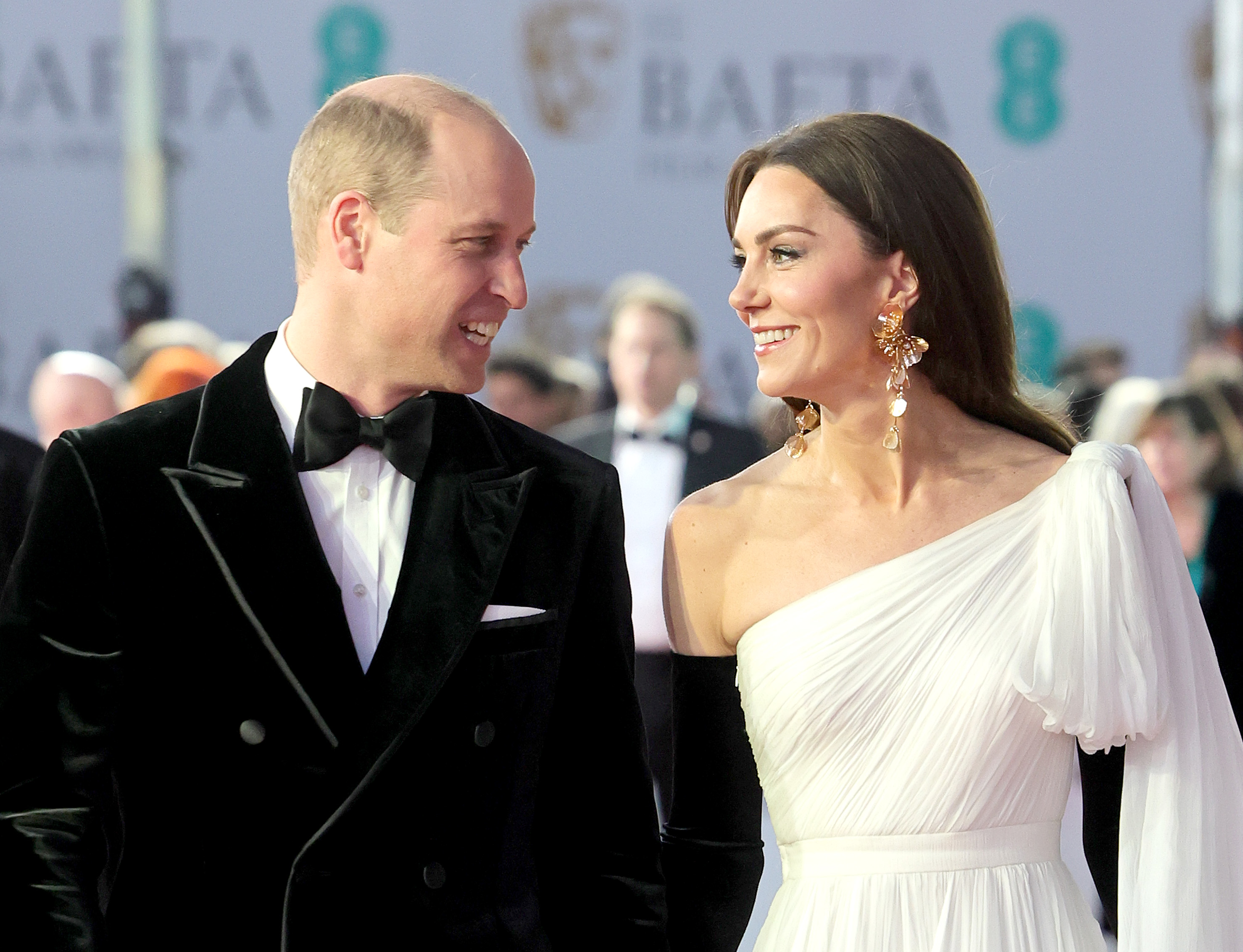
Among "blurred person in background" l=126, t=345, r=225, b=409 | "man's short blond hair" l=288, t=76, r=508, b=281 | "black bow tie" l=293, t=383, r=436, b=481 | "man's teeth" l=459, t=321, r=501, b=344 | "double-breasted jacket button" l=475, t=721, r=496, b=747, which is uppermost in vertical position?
"man's short blond hair" l=288, t=76, r=508, b=281

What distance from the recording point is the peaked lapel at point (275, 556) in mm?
2168

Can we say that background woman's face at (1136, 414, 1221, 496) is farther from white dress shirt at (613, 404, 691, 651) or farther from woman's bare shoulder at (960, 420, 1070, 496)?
woman's bare shoulder at (960, 420, 1070, 496)

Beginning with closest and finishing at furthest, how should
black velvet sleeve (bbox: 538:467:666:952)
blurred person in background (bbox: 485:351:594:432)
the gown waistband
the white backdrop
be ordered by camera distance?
black velvet sleeve (bbox: 538:467:666:952), the gown waistband, blurred person in background (bbox: 485:351:594:432), the white backdrop

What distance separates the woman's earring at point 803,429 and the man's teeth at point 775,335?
10.6 inches

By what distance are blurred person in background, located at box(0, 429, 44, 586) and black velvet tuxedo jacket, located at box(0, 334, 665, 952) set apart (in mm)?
1218

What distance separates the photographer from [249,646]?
2168 mm

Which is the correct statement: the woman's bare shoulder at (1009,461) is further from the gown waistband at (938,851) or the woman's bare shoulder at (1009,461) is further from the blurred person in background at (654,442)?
the blurred person in background at (654,442)

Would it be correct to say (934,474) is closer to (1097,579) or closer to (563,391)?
(1097,579)

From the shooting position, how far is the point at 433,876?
222cm

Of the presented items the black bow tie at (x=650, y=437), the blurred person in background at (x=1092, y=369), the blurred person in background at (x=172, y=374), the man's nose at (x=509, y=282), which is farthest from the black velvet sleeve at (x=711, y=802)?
the blurred person in background at (x=1092, y=369)

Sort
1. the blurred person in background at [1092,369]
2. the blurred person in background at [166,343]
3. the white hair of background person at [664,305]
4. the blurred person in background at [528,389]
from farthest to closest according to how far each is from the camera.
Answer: the blurred person in background at [1092,369] → the blurred person in background at [528,389] → the white hair of background person at [664,305] → the blurred person in background at [166,343]

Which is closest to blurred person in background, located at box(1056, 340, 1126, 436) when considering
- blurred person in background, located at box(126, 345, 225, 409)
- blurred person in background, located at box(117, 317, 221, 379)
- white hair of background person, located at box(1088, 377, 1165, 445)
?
white hair of background person, located at box(1088, 377, 1165, 445)

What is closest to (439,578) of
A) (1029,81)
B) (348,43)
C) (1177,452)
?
(1177,452)

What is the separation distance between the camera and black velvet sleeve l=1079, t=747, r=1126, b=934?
277 centimetres
